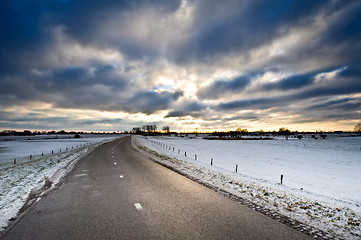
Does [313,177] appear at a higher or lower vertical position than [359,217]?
lower

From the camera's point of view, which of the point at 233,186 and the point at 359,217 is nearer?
the point at 359,217

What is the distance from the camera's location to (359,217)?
233 inches

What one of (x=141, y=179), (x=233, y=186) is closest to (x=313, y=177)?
(x=233, y=186)

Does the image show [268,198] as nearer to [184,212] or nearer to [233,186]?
[233,186]

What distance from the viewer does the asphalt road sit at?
4734 mm

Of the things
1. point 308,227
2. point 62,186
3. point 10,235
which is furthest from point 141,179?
point 308,227

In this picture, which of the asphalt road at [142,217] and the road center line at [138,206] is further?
the road center line at [138,206]

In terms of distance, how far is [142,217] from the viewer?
18.5 feet

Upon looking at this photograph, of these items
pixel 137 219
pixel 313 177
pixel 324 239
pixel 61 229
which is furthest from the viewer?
pixel 313 177

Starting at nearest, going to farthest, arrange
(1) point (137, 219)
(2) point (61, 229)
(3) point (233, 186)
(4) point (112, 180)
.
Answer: (2) point (61, 229) → (1) point (137, 219) → (3) point (233, 186) → (4) point (112, 180)

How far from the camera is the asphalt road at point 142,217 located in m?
4.73

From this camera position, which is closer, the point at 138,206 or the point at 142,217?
the point at 142,217

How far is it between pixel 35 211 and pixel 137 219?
3650 millimetres

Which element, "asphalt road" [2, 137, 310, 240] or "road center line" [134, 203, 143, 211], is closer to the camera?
"asphalt road" [2, 137, 310, 240]
